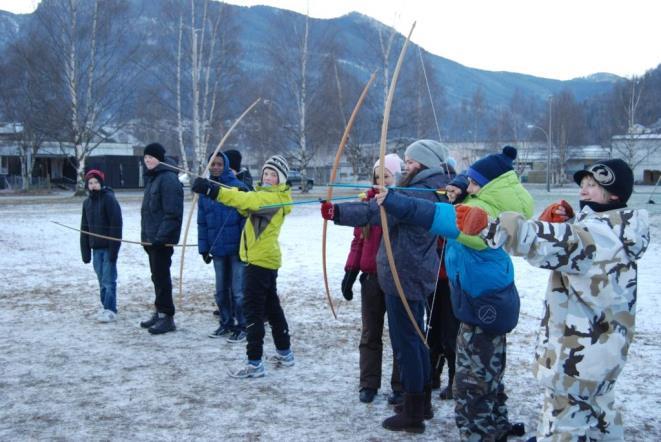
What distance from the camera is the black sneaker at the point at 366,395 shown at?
4.15 meters

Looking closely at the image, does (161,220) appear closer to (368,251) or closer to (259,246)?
(259,246)

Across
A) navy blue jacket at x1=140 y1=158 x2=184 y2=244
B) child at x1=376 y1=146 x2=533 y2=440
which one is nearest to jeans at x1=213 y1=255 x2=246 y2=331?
navy blue jacket at x1=140 y1=158 x2=184 y2=244

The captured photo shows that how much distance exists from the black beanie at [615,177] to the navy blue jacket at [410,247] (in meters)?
1.16

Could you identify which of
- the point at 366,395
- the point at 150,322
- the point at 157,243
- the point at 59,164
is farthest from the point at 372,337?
the point at 59,164

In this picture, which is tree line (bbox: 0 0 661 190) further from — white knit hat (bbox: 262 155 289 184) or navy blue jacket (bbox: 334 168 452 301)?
navy blue jacket (bbox: 334 168 452 301)

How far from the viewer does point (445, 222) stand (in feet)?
9.30

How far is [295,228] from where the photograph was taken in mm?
15961

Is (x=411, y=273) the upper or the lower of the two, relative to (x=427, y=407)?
upper

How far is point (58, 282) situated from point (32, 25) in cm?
3442

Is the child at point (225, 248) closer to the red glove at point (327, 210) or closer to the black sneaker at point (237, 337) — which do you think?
the black sneaker at point (237, 337)

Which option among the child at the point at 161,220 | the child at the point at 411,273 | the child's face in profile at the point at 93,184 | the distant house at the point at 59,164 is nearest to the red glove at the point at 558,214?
the child at the point at 411,273

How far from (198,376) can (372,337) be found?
1422mm

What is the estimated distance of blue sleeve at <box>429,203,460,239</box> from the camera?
2834 millimetres

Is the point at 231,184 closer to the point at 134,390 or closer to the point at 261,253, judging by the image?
the point at 261,253
